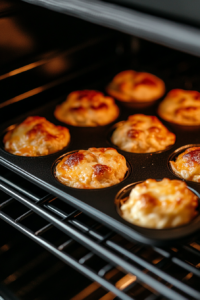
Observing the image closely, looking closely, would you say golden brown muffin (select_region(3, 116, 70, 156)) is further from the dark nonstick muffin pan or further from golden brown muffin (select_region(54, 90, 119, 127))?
golden brown muffin (select_region(54, 90, 119, 127))

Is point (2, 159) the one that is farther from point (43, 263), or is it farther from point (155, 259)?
point (155, 259)

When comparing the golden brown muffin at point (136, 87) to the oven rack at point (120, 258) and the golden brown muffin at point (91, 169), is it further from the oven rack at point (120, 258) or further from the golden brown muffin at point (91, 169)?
the oven rack at point (120, 258)

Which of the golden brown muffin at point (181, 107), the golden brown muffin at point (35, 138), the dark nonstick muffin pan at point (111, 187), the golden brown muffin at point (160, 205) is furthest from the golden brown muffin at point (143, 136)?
the golden brown muffin at point (160, 205)

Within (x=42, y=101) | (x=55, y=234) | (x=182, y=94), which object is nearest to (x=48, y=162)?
(x=55, y=234)

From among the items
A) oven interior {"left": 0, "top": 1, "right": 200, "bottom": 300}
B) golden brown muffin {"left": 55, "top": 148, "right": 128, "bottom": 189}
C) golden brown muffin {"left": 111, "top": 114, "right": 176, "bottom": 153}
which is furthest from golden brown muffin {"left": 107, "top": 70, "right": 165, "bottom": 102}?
golden brown muffin {"left": 55, "top": 148, "right": 128, "bottom": 189}

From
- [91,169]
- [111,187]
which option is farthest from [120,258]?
[91,169]
